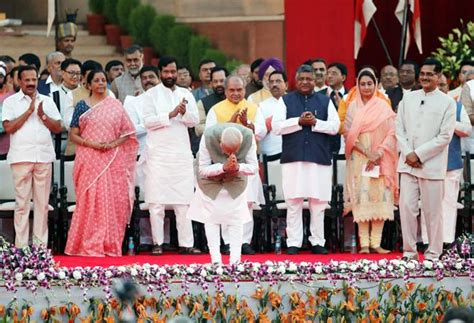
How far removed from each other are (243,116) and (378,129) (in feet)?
4.80

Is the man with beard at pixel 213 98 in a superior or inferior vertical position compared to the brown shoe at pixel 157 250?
superior

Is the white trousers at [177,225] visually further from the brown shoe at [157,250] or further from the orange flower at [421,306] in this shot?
the orange flower at [421,306]

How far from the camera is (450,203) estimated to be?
1675cm

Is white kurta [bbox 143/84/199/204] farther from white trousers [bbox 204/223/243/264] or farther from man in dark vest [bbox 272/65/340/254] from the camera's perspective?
white trousers [bbox 204/223/243/264]

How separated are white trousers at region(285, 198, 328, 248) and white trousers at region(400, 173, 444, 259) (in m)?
1.25

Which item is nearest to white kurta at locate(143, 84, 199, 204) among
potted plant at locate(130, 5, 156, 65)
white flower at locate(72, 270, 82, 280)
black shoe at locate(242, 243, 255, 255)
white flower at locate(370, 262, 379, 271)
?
black shoe at locate(242, 243, 255, 255)

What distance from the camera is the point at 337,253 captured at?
1706 cm

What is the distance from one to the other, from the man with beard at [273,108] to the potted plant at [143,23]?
682cm

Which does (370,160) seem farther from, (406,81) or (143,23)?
(143,23)

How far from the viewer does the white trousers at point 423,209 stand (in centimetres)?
1556

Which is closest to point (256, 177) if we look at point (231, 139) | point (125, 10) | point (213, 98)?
point (213, 98)

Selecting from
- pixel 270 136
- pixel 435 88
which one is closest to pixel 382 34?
pixel 270 136

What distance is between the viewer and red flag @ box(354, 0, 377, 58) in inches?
877

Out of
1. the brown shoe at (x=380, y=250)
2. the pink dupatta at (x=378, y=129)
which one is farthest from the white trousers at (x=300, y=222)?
the pink dupatta at (x=378, y=129)
